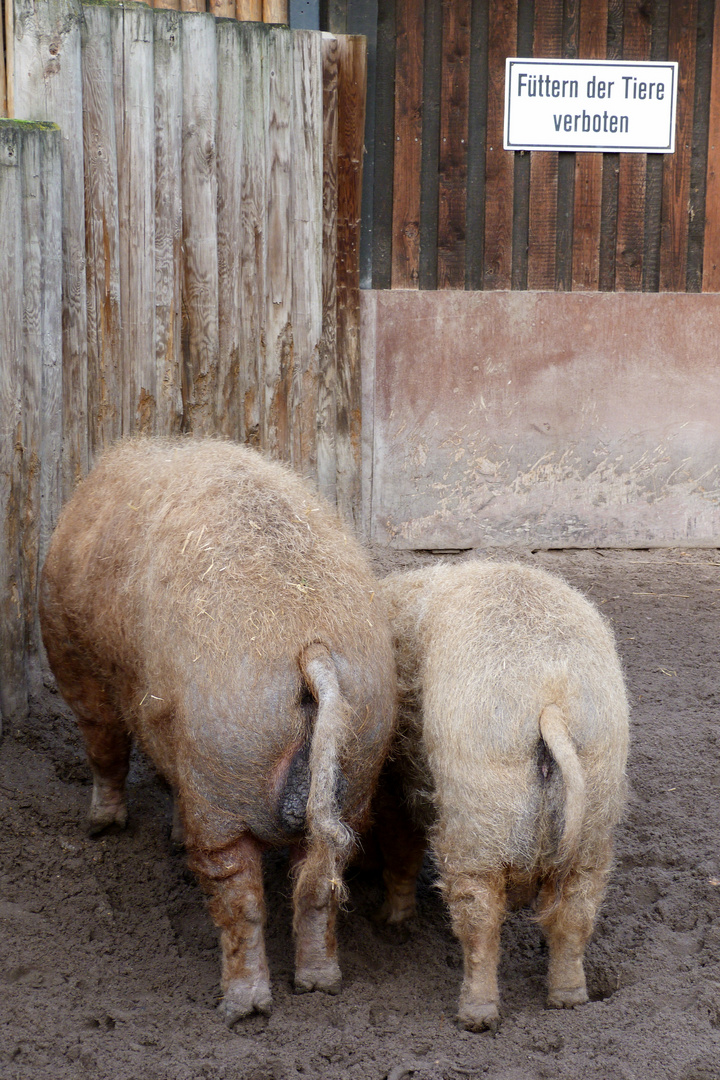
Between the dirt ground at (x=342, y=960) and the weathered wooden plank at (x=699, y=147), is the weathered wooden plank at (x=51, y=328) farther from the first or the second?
the weathered wooden plank at (x=699, y=147)

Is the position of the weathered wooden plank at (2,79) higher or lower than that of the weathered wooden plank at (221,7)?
lower

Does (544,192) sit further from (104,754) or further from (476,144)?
(104,754)

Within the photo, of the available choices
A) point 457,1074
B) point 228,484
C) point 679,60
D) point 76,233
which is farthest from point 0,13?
point 457,1074

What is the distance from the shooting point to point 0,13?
4.68m

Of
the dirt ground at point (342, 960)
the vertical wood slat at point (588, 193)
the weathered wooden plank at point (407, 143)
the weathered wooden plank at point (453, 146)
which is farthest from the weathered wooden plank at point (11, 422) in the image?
the vertical wood slat at point (588, 193)

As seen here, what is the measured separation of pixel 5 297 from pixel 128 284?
81cm

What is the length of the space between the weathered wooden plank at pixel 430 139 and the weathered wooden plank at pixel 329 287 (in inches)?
20.7

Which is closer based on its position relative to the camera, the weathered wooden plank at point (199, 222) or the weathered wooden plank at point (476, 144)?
the weathered wooden plank at point (199, 222)

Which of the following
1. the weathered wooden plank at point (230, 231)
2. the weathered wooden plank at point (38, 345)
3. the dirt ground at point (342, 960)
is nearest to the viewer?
the dirt ground at point (342, 960)

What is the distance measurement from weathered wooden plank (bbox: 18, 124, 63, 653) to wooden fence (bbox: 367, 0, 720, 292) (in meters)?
1.88

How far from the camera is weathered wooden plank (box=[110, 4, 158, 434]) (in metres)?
4.59

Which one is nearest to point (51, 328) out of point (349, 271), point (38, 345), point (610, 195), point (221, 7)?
point (38, 345)

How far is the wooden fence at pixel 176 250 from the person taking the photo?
4.26m

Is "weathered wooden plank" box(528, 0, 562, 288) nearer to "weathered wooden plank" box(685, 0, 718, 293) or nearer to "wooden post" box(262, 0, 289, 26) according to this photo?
"weathered wooden plank" box(685, 0, 718, 293)
